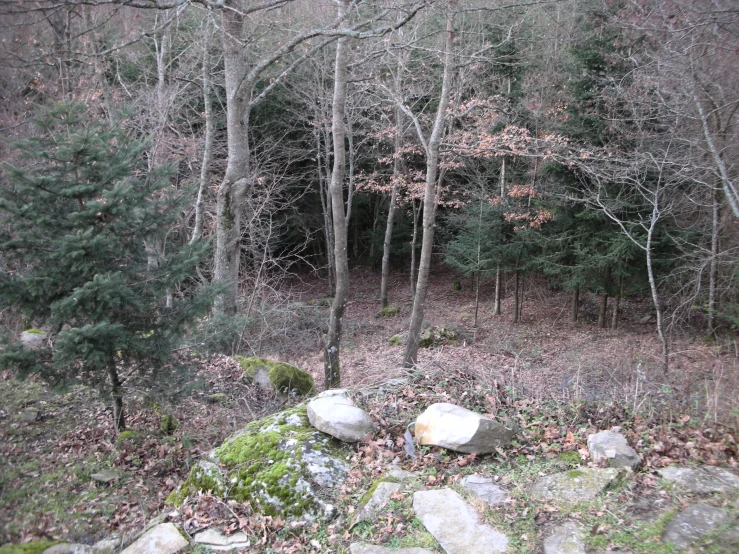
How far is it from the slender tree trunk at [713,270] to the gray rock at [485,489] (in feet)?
29.2

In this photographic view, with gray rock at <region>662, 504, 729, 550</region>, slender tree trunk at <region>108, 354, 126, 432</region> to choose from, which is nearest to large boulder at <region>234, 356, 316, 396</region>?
slender tree trunk at <region>108, 354, 126, 432</region>

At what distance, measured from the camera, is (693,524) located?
10.1 ft

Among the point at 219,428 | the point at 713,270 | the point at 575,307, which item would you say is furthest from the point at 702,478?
the point at 575,307

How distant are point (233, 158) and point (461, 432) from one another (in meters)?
7.10

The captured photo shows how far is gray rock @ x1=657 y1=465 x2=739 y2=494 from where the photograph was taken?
3412 mm

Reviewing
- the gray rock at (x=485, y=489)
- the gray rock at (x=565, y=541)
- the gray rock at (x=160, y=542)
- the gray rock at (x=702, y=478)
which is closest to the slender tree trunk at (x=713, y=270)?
the gray rock at (x=702, y=478)

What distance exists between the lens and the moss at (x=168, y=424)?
605 centimetres

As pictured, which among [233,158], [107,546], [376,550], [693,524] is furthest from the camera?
[233,158]

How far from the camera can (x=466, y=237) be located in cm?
1669

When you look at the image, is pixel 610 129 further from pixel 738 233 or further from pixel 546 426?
pixel 546 426

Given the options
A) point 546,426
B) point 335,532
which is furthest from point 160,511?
point 546,426

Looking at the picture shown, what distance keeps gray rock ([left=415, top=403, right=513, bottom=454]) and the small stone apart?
9.80 feet

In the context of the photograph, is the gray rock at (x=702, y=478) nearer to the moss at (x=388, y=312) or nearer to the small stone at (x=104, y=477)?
the small stone at (x=104, y=477)

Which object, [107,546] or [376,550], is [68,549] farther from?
[376,550]
